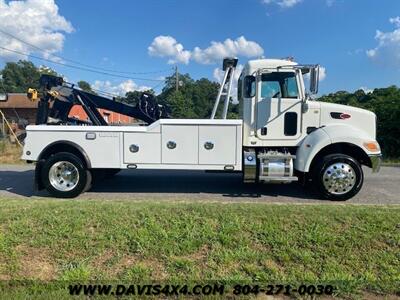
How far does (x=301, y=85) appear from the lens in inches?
309

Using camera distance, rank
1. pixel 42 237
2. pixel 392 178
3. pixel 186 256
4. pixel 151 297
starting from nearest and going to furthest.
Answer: pixel 151 297 → pixel 186 256 → pixel 42 237 → pixel 392 178

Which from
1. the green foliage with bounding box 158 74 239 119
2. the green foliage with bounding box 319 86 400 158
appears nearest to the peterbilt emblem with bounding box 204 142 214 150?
the green foliage with bounding box 158 74 239 119

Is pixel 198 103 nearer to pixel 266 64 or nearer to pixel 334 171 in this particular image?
pixel 266 64

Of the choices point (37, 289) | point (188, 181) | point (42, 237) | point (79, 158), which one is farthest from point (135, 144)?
point (37, 289)

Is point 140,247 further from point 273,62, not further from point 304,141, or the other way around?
point 273,62

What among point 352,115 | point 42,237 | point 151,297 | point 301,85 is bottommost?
point 151,297

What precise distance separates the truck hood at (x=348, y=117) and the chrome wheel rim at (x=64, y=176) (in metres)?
5.31

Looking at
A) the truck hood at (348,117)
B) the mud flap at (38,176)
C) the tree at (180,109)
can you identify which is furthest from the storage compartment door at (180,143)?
the truck hood at (348,117)

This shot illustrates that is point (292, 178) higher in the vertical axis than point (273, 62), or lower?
lower

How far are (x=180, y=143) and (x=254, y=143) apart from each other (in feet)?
5.23

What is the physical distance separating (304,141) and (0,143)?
14556mm

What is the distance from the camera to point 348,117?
25.3ft

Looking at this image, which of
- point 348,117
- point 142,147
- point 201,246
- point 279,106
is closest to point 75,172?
point 142,147

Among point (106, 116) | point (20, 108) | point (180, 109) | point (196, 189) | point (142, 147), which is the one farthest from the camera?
point (20, 108)
